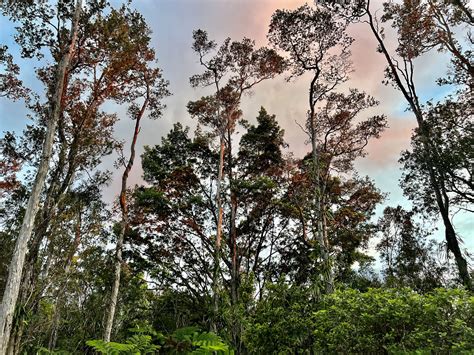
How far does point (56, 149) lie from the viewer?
10938 millimetres

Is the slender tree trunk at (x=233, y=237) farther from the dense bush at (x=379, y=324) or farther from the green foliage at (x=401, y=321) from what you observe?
the green foliage at (x=401, y=321)

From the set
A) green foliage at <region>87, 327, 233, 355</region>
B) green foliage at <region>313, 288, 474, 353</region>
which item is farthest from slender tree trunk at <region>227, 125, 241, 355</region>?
green foliage at <region>87, 327, 233, 355</region>

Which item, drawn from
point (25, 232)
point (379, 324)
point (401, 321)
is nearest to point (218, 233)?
point (25, 232)

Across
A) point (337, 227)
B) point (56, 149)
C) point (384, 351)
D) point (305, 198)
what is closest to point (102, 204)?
point (56, 149)

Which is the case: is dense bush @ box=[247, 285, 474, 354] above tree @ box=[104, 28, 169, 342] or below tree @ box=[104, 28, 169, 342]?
below

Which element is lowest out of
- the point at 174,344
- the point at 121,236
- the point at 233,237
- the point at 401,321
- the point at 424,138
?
the point at 174,344

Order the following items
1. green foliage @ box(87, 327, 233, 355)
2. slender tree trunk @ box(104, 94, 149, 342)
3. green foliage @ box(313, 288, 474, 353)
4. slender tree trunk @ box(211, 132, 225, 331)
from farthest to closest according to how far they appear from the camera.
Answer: slender tree trunk @ box(211, 132, 225, 331) → slender tree trunk @ box(104, 94, 149, 342) → green foliage @ box(313, 288, 474, 353) → green foliage @ box(87, 327, 233, 355)

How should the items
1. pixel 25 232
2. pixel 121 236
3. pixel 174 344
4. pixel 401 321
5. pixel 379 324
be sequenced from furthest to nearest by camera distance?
pixel 121 236
pixel 25 232
pixel 379 324
pixel 401 321
pixel 174 344

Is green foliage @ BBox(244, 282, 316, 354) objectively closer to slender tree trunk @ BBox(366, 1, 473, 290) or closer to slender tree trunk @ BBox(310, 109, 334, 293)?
slender tree trunk @ BBox(310, 109, 334, 293)

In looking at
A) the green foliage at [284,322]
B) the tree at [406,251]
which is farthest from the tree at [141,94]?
the tree at [406,251]

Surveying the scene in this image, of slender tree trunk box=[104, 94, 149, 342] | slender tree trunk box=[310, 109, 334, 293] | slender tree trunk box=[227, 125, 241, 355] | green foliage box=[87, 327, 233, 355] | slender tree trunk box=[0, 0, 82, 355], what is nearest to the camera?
green foliage box=[87, 327, 233, 355]

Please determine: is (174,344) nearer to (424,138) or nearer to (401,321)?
(401,321)

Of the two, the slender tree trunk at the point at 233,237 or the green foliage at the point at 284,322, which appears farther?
the slender tree trunk at the point at 233,237

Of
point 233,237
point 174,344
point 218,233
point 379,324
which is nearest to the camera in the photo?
point 174,344
